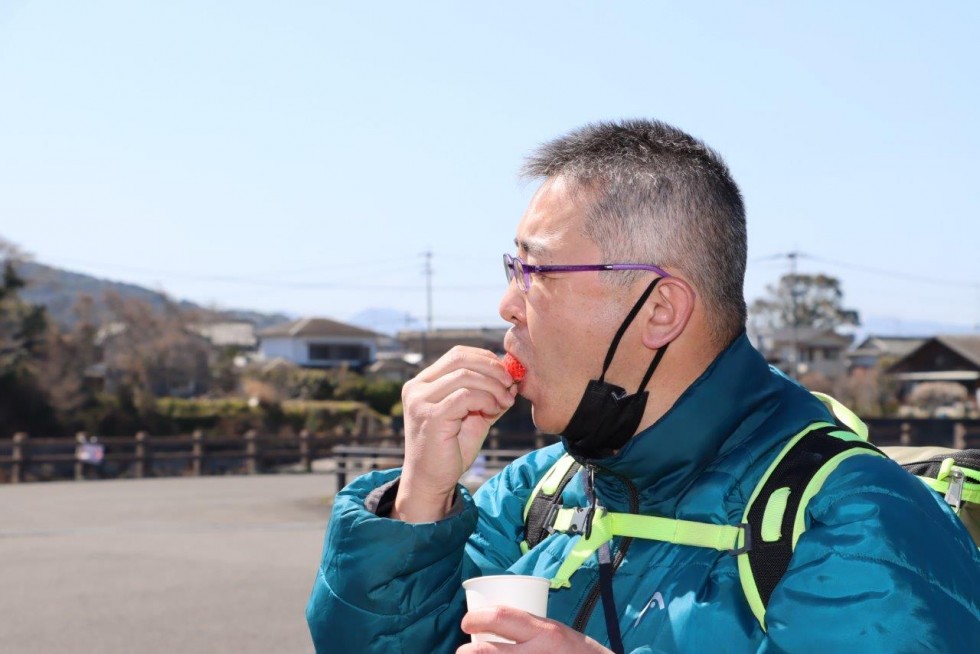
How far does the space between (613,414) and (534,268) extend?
1.09 feet

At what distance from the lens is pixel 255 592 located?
10.4 metres

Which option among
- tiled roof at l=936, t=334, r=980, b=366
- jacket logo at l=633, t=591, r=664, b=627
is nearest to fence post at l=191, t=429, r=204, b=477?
jacket logo at l=633, t=591, r=664, b=627

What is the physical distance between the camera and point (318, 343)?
9569cm

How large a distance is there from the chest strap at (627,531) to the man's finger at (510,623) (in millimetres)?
377

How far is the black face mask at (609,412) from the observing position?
2.23 metres

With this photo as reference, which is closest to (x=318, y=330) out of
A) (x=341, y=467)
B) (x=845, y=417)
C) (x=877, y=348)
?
(x=877, y=348)

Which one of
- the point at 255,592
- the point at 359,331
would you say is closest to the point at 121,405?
the point at 255,592

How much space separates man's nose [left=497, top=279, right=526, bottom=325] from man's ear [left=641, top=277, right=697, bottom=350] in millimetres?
264

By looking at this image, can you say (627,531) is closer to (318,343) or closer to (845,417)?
(845,417)

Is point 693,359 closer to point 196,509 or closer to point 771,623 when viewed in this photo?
point 771,623

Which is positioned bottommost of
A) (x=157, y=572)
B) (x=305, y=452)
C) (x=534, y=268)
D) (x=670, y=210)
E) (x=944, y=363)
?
(x=944, y=363)

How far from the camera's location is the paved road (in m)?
8.62

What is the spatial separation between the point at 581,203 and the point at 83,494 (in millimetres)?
20560

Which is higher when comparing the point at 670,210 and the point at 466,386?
the point at 670,210
